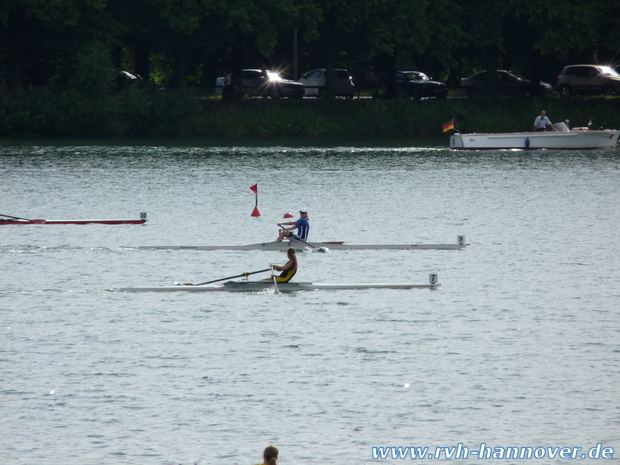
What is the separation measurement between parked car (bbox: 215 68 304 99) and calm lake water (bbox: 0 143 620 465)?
1169 inches

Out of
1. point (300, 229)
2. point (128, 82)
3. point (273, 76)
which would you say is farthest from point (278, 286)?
point (273, 76)

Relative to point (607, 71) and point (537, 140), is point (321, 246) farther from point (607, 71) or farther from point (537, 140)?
point (607, 71)

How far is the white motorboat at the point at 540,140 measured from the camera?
228 ft

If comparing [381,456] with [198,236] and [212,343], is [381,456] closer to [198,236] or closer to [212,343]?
[212,343]

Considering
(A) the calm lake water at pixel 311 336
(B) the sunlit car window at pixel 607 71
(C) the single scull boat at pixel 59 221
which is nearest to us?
(A) the calm lake water at pixel 311 336

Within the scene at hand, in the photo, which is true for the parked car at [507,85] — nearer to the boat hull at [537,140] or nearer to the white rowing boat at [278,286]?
the boat hull at [537,140]

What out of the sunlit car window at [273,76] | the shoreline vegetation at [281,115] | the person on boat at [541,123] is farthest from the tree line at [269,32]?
the person on boat at [541,123]

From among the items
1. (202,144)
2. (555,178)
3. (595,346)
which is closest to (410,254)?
(595,346)

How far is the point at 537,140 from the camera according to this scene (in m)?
70.7

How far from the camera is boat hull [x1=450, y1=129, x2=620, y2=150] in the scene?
69.8m

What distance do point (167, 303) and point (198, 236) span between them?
11.1m

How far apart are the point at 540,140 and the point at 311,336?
47.7m

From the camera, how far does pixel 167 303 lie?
97.0 ft

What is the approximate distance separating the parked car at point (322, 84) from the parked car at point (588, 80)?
50.3 feet
